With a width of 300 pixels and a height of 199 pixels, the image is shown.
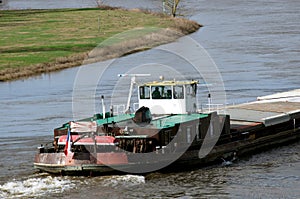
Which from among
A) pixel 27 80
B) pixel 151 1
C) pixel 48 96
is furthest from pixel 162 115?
pixel 151 1

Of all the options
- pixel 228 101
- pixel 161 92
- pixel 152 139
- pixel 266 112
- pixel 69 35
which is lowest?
pixel 152 139

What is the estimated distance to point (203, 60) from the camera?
2820 inches

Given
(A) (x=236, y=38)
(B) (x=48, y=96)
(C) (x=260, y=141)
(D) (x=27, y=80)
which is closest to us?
(C) (x=260, y=141)

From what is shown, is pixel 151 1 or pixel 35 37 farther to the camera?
pixel 151 1

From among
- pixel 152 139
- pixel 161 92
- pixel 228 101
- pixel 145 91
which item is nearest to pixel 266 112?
pixel 228 101

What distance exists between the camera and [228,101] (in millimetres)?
49844

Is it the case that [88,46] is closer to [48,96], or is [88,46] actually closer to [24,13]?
[48,96]

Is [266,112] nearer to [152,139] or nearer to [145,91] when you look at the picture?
[145,91]

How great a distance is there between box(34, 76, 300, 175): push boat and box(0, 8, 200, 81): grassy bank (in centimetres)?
3255

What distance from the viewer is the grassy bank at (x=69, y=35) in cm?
7206

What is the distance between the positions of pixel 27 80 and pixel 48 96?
998 cm

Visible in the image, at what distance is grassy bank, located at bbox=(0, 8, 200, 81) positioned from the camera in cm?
7206

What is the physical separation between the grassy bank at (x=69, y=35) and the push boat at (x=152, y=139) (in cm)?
3255

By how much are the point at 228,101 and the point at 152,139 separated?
1888 centimetres
